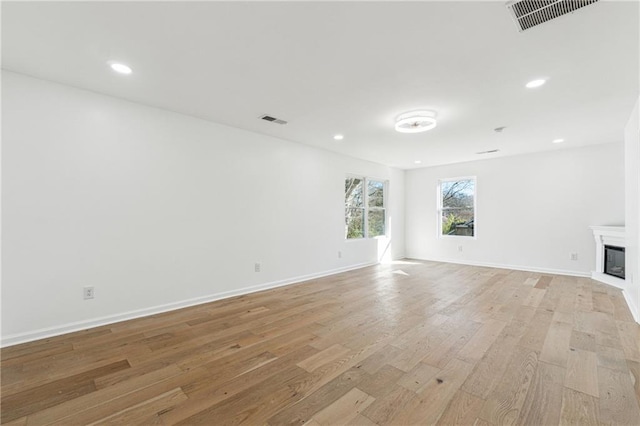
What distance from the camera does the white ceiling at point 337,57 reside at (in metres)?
1.80

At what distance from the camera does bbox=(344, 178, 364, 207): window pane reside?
598 cm

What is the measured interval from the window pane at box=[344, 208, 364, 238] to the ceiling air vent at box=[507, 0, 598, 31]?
14.1ft

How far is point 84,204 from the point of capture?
285 cm

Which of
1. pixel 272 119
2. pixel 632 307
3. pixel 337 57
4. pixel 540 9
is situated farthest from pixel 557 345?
pixel 272 119

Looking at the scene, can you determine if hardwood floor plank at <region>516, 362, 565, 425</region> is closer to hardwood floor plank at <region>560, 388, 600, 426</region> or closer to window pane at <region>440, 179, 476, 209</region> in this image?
hardwood floor plank at <region>560, 388, 600, 426</region>

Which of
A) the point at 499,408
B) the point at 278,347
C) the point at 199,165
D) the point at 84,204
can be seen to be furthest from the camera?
the point at 199,165

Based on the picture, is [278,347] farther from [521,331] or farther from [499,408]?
[521,331]

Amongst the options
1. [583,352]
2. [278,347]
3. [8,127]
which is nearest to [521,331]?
[583,352]

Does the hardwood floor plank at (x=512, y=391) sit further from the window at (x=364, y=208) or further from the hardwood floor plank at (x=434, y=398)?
the window at (x=364, y=208)

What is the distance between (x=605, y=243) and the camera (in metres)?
4.75

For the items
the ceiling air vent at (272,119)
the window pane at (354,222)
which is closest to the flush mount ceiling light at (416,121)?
the ceiling air vent at (272,119)

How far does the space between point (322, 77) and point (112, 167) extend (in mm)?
2422

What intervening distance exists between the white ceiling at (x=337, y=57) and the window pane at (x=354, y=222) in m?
2.56

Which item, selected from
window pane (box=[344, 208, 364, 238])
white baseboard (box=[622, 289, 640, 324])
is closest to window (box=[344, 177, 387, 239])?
window pane (box=[344, 208, 364, 238])
